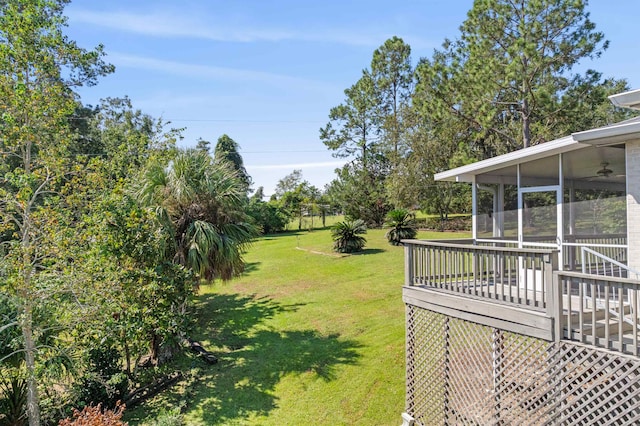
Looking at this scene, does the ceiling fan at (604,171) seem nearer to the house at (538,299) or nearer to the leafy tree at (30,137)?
the house at (538,299)

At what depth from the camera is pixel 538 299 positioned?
5961mm

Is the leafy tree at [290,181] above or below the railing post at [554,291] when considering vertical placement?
above

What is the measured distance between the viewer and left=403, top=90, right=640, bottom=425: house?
14.4 feet

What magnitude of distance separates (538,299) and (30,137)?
360 inches

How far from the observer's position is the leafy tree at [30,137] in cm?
634

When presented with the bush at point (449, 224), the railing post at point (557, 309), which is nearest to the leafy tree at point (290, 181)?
the bush at point (449, 224)

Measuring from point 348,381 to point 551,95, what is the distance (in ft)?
52.2

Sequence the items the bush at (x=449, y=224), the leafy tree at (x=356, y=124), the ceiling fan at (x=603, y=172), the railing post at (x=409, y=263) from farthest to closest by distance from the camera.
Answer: the leafy tree at (x=356, y=124), the bush at (x=449, y=224), the railing post at (x=409, y=263), the ceiling fan at (x=603, y=172)

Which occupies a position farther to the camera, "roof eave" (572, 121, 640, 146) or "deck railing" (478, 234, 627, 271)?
"deck railing" (478, 234, 627, 271)

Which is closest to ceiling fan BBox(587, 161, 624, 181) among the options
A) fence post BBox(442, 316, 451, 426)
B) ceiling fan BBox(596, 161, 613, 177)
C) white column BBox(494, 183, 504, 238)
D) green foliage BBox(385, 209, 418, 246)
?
ceiling fan BBox(596, 161, 613, 177)

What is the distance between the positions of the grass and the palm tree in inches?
90.7

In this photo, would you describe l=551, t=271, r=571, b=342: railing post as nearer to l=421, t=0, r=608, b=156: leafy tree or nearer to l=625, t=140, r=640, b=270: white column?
l=625, t=140, r=640, b=270: white column

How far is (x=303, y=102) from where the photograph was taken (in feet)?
72.8

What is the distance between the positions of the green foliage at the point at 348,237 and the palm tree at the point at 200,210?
26.0 ft
